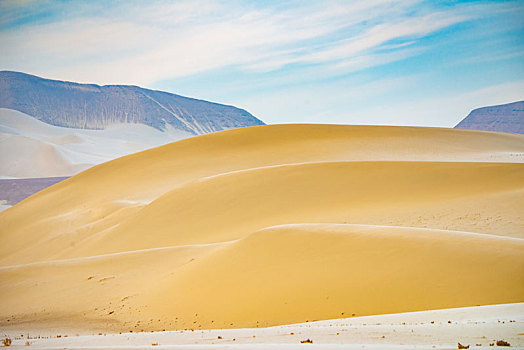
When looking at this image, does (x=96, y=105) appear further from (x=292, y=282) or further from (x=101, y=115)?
(x=292, y=282)

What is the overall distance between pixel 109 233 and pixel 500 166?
18294mm

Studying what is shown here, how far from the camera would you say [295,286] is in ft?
38.9

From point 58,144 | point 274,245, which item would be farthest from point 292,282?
point 58,144

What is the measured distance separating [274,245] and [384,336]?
708 centimetres

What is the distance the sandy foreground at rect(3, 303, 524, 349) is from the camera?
249 inches

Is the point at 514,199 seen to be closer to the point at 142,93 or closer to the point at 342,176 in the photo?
the point at 342,176

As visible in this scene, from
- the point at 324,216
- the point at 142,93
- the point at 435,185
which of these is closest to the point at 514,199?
the point at 435,185

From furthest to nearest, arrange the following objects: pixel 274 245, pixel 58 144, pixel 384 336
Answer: pixel 58 144, pixel 274 245, pixel 384 336

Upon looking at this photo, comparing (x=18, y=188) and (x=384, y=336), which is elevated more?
(x=18, y=188)

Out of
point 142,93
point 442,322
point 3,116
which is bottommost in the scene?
point 442,322

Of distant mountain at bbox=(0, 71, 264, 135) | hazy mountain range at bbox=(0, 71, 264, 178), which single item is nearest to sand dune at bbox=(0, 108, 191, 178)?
hazy mountain range at bbox=(0, 71, 264, 178)

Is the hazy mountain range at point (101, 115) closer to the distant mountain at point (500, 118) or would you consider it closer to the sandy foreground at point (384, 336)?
the distant mountain at point (500, 118)

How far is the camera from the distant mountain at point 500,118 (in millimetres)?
170125

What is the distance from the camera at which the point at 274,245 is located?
1387 centimetres
